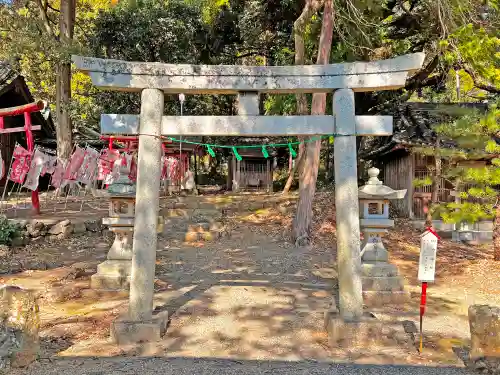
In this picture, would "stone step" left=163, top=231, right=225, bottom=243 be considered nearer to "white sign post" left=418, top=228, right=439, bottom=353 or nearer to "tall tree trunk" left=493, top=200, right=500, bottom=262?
"tall tree trunk" left=493, top=200, right=500, bottom=262

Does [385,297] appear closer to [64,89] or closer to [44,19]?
[64,89]

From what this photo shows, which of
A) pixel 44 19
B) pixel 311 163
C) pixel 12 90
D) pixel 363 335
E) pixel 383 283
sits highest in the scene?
pixel 44 19

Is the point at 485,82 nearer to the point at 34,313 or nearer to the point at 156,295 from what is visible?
the point at 156,295

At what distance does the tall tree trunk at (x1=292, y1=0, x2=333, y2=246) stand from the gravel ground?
717cm

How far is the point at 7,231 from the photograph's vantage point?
9969 mm

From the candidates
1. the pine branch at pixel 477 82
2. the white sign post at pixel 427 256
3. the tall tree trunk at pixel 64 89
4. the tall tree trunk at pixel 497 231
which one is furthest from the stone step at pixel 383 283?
the tall tree trunk at pixel 64 89

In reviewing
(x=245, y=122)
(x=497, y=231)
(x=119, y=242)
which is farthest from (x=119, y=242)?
(x=497, y=231)

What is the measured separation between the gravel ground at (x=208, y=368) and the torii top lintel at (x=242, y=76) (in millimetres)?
3480

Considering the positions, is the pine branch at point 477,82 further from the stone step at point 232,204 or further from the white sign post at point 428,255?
the stone step at point 232,204

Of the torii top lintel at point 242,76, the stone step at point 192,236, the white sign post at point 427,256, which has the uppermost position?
the torii top lintel at point 242,76

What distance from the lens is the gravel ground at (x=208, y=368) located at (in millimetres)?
4375

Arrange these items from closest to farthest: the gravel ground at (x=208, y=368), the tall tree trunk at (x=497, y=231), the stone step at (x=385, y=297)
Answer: the gravel ground at (x=208, y=368) < the stone step at (x=385, y=297) < the tall tree trunk at (x=497, y=231)

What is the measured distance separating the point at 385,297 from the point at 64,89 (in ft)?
52.2

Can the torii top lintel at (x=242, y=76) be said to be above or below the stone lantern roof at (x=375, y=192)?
above
